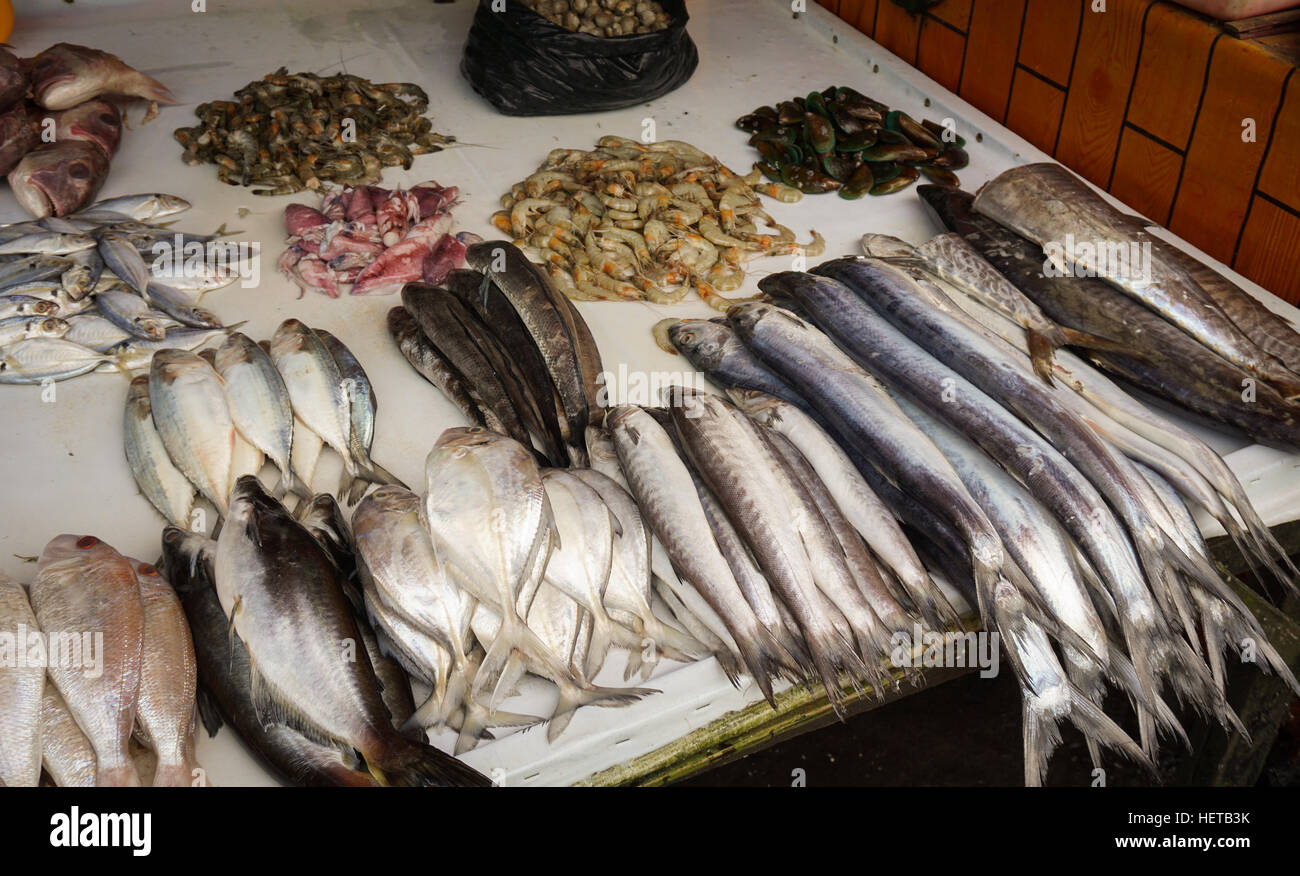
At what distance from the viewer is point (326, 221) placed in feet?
11.1

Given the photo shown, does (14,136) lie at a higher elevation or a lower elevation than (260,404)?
higher

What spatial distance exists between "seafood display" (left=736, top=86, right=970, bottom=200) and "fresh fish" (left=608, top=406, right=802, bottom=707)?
1776 millimetres

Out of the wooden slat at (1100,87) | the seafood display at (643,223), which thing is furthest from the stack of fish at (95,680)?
the wooden slat at (1100,87)

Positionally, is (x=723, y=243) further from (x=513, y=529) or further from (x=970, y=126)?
(x=513, y=529)

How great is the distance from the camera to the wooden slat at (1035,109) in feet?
12.4

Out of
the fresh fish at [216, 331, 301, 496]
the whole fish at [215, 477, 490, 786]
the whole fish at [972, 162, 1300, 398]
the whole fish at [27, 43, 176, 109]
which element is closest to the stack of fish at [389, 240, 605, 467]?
the fresh fish at [216, 331, 301, 496]

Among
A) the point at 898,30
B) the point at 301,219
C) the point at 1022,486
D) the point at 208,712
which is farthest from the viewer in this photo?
the point at 898,30


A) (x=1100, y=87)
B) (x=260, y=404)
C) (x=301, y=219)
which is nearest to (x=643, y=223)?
(x=301, y=219)

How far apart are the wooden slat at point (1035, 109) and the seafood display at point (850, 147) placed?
23cm

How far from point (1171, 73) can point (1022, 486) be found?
1.88m

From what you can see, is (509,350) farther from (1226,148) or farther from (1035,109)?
(1035,109)

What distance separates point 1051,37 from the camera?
12.2ft

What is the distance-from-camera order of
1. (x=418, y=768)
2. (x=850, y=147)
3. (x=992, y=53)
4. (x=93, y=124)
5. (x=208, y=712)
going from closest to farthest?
1. (x=418, y=768)
2. (x=208, y=712)
3. (x=93, y=124)
4. (x=850, y=147)
5. (x=992, y=53)
